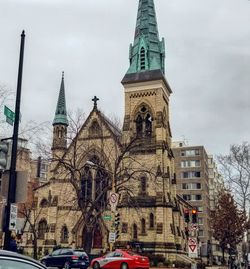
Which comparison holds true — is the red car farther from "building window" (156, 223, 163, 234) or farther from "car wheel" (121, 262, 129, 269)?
"building window" (156, 223, 163, 234)

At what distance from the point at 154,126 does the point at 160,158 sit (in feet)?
14.1

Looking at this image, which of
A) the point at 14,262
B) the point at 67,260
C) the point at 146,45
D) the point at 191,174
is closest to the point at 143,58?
the point at 146,45

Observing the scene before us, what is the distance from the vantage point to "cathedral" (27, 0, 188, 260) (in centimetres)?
4153

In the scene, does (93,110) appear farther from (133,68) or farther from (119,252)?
(119,252)

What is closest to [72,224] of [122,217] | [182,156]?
[122,217]

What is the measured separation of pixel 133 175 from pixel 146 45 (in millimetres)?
17569

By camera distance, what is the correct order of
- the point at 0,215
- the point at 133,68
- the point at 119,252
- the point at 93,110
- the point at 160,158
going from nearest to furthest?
1. the point at 0,215
2. the point at 119,252
3. the point at 160,158
4. the point at 93,110
5. the point at 133,68

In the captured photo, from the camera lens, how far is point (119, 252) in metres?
24.3

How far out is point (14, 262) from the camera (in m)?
4.04

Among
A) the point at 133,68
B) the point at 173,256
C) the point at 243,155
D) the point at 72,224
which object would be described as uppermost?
the point at 133,68

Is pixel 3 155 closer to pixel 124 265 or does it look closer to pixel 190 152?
pixel 124 265

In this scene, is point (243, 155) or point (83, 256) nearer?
point (83, 256)

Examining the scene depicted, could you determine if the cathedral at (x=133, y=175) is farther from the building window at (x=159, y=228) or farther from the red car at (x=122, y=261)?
the red car at (x=122, y=261)

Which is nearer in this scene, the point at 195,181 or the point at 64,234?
the point at 64,234
